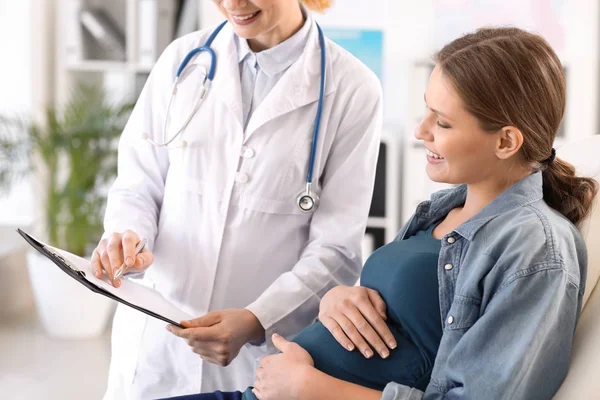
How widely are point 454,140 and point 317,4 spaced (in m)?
0.59

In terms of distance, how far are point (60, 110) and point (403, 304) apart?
2.98 meters

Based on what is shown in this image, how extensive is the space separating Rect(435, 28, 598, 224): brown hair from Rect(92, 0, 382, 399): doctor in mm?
336

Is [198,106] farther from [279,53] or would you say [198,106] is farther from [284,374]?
[284,374]

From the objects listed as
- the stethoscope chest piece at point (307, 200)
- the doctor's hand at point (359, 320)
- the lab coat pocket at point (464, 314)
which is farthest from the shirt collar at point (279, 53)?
the lab coat pocket at point (464, 314)

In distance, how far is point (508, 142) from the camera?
3.66 feet

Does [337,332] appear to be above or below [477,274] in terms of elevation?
below

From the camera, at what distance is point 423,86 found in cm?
368

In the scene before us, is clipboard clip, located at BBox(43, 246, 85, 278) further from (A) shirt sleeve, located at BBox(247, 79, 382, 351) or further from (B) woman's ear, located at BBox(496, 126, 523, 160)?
(B) woman's ear, located at BBox(496, 126, 523, 160)

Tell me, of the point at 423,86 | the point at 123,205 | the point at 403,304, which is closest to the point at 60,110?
the point at 423,86

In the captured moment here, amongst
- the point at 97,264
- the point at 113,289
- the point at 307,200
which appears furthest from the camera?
the point at 307,200

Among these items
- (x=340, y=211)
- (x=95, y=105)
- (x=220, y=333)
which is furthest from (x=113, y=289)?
(x=95, y=105)

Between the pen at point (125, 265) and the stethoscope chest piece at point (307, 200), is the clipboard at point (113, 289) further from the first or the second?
the stethoscope chest piece at point (307, 200)

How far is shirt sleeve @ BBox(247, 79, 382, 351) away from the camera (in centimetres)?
141

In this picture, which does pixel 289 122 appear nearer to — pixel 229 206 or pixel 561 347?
pixel 229 206
